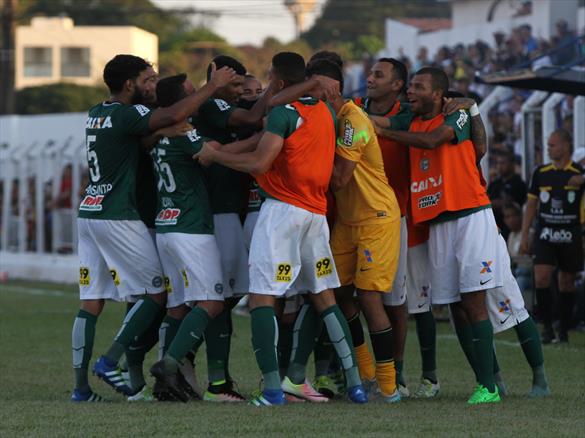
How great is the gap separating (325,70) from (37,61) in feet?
291

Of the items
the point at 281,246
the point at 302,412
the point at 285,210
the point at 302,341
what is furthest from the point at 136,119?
the point at 302,412

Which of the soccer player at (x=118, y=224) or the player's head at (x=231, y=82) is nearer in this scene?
the soccer player at (x=118, y=224)

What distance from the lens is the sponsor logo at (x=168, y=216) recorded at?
912 cm

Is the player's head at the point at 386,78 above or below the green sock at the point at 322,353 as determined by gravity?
above

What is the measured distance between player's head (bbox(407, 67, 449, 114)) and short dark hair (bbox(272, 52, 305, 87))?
795mm

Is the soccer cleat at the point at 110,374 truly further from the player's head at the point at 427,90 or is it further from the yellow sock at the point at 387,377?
the player's head at the point at 427,90

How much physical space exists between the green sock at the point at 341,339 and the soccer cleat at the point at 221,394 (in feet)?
2.53

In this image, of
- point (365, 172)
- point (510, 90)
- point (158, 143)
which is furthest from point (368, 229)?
point (510, 90)

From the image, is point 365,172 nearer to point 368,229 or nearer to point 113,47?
point 368,229

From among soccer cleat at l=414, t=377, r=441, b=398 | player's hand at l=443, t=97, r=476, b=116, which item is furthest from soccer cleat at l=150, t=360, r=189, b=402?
player's hand at l=443, t=97, r=476, b=116

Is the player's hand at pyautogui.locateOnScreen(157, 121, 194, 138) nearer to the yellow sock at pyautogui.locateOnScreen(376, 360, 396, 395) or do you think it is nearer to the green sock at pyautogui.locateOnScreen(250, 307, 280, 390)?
the green sock at pyautogui.locateOnScreen(250, 307, 280, 390)

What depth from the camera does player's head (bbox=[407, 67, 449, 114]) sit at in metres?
9.27

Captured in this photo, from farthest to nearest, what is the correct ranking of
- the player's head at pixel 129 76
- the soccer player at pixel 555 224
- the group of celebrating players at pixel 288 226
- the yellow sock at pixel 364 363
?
the soccer player at pixel 555 224, the yellow sock at pixel 364 363, the player's head at pixel 129 76, the group of celebrating players at pixel 288 226

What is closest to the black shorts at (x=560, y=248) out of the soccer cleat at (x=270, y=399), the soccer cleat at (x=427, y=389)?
the soccer cleat at (x=427, y=389)
